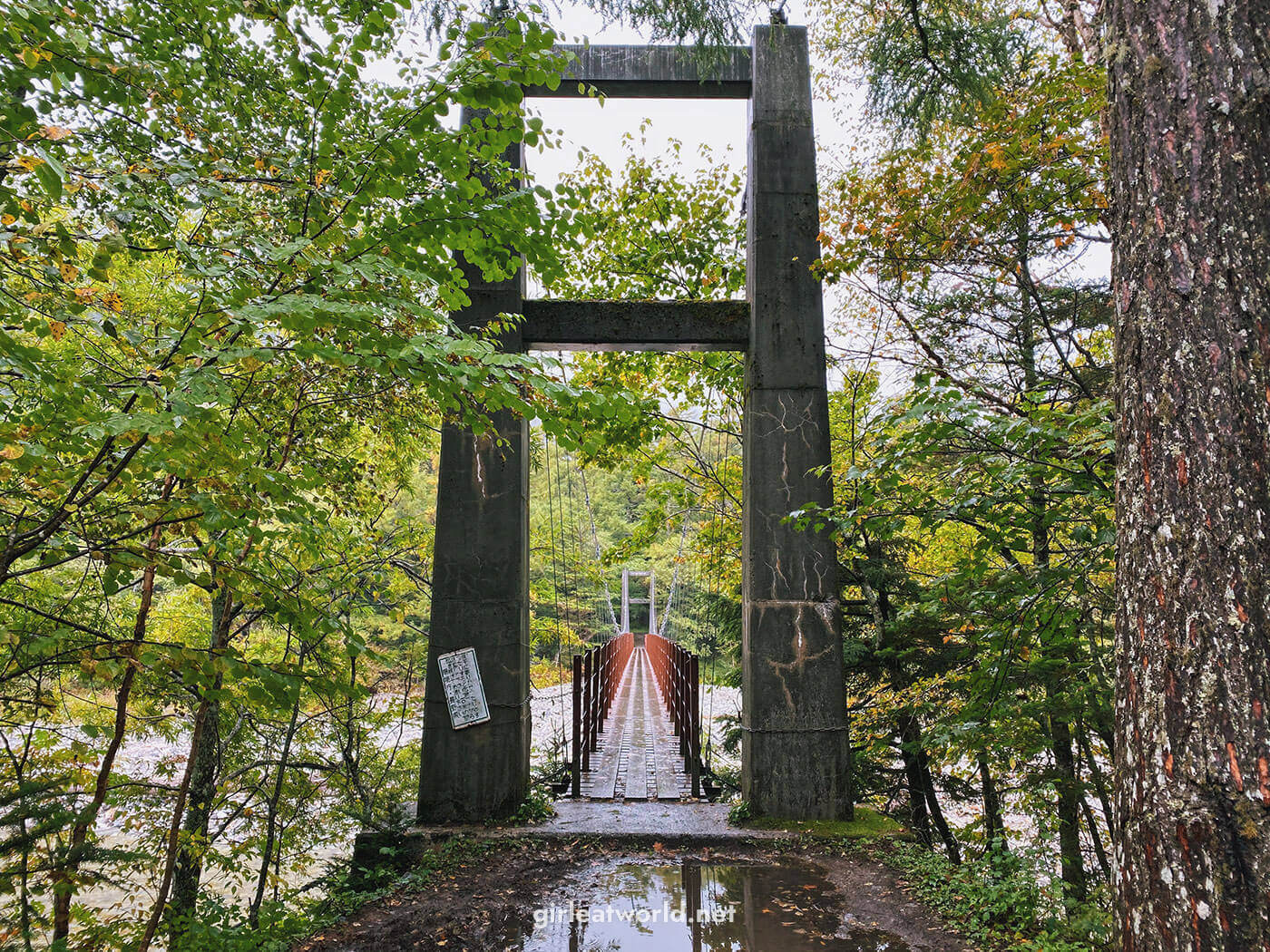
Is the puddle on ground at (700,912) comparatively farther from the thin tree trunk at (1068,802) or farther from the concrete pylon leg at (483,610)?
the thin tree trunk at (1068,802)

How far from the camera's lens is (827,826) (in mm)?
4258

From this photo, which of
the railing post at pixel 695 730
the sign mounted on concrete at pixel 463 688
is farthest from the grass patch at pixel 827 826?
the sign mounted on concrete at pixel 463 688

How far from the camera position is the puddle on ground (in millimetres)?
2900

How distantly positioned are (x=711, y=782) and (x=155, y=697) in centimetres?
415

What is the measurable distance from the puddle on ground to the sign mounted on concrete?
1.15m

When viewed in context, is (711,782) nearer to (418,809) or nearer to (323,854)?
(418,809)

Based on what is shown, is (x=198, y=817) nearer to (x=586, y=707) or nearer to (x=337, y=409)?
(x=337, y=409)

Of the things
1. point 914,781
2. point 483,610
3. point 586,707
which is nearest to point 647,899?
point 483,610

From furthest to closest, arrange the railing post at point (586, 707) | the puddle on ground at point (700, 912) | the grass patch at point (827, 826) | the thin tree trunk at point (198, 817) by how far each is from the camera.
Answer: the railing post at point (586, 707) < the grass patch at point (827, 826) < the thin tree trunk at point (198, 817) < the puddle on ground at point (700, 912)

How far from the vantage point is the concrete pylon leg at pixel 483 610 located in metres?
4.43

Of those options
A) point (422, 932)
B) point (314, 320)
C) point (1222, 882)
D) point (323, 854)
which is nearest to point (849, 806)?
point (422, 932)

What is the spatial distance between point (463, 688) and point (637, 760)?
9.21 ft

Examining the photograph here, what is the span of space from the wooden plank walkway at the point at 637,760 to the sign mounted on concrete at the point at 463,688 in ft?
4.02

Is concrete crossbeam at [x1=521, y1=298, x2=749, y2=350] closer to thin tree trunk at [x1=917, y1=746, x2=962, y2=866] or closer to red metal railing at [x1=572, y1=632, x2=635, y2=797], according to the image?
red metal railing at [x1=572, y1=632, x2=635, y2=797]
